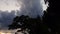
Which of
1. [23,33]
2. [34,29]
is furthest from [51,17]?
[23,33]

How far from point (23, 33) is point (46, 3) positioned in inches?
64.6

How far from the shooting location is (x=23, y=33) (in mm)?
8281

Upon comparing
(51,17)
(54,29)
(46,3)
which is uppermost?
(46,3)

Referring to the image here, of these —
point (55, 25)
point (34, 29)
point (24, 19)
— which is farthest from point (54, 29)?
point (24, 19)

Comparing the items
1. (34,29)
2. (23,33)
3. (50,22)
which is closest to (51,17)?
(50,22)

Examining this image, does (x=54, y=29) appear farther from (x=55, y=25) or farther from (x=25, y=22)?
(x=25, y=22)

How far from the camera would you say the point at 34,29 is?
8.00 m

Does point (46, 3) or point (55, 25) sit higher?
point (46, 3)

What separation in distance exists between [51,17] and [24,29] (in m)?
1.27

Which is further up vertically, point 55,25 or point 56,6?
point 56,6

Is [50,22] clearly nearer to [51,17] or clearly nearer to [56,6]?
[51,17]

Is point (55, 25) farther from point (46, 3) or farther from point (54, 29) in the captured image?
point (46, 3)

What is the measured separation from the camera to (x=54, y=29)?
25.8 ft

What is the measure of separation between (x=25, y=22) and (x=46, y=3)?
123cm
